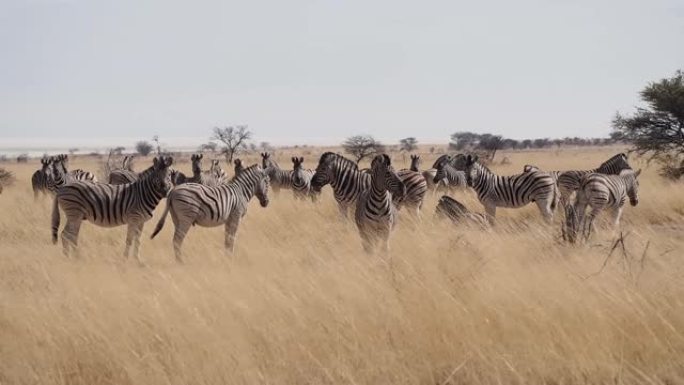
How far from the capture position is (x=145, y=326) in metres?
4.56

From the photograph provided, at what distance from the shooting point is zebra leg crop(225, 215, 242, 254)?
29.1ft

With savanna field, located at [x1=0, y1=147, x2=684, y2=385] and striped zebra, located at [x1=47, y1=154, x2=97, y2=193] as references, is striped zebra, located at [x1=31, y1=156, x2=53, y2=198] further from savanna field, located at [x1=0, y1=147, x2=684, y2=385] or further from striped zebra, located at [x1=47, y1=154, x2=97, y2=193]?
savanna field, located at [x1=0, y1=147, x2=684, y2=385]

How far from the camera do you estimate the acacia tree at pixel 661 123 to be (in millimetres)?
23625

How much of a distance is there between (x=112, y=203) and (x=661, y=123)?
74.1 ft

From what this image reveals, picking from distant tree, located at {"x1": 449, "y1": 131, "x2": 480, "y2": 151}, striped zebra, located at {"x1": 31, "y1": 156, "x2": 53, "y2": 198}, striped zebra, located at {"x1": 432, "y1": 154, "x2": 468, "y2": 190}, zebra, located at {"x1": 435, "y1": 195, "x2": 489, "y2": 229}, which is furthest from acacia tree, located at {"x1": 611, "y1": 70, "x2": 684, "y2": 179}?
distant tree, located at {"x1": 449, "y1": 131, "x2": 480, "y2": 151}

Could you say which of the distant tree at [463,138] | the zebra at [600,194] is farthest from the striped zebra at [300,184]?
the distant tree at [463,138]

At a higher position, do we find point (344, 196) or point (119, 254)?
point (344, 196)

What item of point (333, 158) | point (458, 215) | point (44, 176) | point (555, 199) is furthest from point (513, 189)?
point (44, 176)

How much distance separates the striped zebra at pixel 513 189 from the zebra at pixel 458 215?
1186 mm

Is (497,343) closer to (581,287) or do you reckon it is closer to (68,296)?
(581,287)

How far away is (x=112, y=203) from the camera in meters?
9.01

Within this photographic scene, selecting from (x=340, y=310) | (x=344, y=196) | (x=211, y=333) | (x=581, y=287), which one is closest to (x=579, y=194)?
(x=344, y=196)

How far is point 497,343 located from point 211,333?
1.97 m

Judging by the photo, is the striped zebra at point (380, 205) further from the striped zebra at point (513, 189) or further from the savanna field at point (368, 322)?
the striped zebra at point (513, 189)
